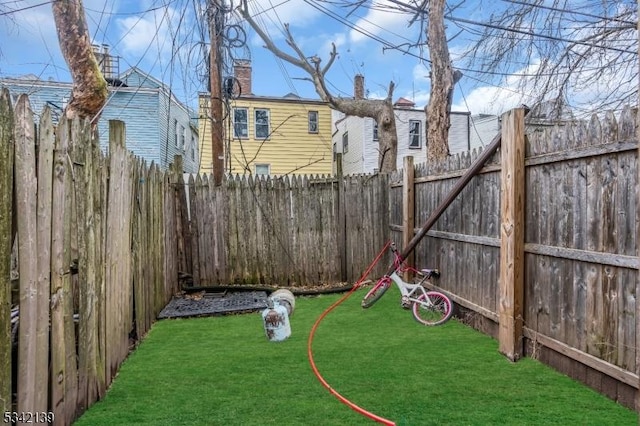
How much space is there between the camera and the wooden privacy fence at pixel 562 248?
2.49 metres

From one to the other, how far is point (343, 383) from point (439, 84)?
5.87m

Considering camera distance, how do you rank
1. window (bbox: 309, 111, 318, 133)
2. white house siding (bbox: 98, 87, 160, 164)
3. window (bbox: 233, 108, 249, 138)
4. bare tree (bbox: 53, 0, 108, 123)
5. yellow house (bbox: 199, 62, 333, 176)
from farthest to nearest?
window (bbox: 309, 111, 318, 133)
yellow house (bbox: 199, 62, 333, 176)
window (bbox: 233, 108, 249, 138)
white house siding (bbox: 98, 87, 160, 164)
bare tree (bbox: 53, 0, 108, 123)

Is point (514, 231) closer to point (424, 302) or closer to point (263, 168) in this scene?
point (424, 302)

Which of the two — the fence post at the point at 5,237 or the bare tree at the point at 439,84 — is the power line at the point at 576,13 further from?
the fence post at the point at 5,237

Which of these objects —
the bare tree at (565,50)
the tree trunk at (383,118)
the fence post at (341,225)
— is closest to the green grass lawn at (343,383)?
the fence post at (341,225)

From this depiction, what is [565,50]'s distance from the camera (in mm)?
6352

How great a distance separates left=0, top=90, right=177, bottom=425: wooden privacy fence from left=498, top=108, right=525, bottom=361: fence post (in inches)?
121

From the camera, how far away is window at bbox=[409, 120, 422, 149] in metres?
18.7

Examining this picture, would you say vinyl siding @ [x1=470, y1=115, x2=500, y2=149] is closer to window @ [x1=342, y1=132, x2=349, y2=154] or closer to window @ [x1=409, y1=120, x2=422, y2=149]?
window @ [x1=409, y1=120, x2=422, y2=149]

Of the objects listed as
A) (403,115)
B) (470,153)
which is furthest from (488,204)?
(403,115)

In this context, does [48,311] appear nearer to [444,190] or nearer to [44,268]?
[44,268]

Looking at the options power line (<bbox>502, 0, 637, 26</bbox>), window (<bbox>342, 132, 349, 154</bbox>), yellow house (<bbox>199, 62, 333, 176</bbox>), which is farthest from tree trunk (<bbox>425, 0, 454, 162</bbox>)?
window (<bbox>342, 132, 349, 154</bbox>)

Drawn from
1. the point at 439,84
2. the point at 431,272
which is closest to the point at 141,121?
the point at 439,84

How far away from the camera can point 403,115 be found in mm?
18469
